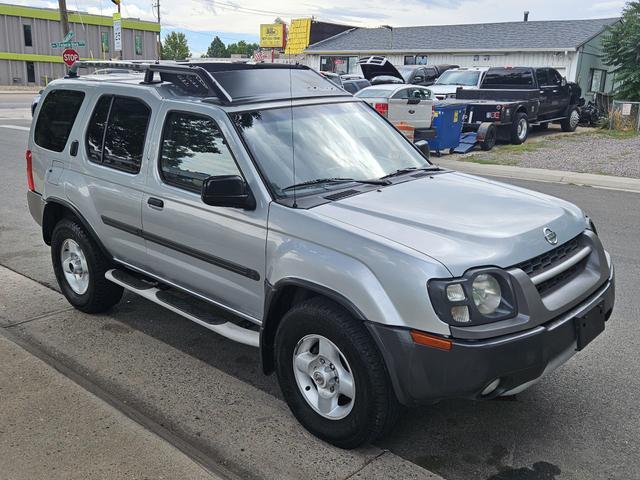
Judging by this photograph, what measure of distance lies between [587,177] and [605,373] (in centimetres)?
949

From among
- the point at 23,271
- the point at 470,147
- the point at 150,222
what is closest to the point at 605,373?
the point at 150,222

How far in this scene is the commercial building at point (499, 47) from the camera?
29.4m

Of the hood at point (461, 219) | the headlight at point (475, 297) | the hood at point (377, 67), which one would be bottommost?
the headlight at point (475, 297)

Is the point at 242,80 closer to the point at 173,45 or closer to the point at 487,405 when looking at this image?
the point at 487,405

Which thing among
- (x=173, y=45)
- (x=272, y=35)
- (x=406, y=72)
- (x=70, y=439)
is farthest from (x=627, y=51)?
(x=173, y=45)

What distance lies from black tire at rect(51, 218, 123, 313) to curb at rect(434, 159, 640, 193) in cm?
990

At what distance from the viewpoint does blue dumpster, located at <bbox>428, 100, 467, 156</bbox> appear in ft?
48.2

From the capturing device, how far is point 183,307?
13.4 ft

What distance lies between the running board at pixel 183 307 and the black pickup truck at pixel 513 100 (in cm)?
1315

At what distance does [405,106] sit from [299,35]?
33580 millimetres

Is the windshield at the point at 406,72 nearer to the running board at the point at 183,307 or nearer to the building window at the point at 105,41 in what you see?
the running board at the point at 183,307

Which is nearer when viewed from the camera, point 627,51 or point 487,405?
point 487,405

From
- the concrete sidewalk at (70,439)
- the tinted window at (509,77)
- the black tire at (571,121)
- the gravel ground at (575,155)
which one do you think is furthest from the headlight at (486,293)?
the black tire at (571,121)

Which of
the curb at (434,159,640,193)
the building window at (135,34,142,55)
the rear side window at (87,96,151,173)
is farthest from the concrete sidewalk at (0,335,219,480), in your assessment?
the building window at (135,34,142,55)
